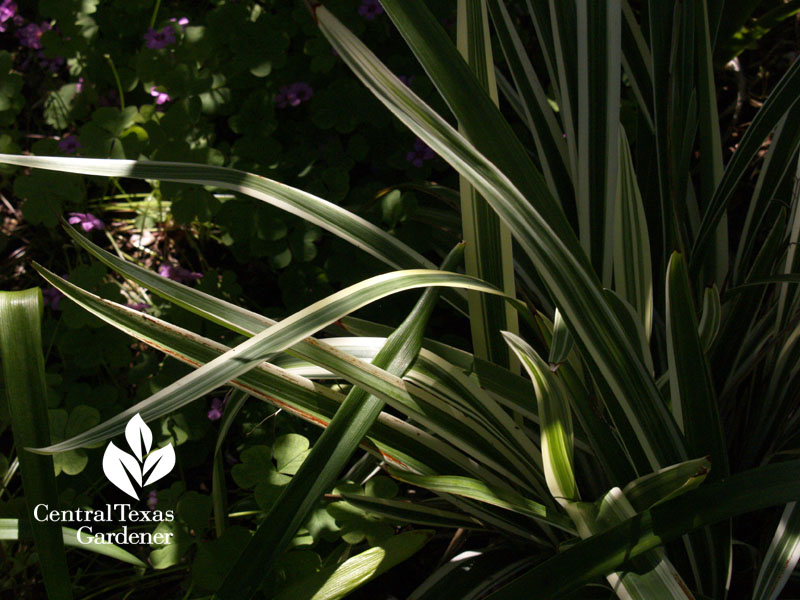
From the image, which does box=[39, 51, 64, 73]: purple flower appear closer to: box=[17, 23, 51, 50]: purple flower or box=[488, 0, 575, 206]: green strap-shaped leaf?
box=[17, 23, 51, 50]: purple flower

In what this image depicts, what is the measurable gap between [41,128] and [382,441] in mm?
1627

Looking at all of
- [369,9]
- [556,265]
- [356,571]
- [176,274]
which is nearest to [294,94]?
[369,9]

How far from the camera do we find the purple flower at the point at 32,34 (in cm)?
189

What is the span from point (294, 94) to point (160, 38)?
0.38 metres

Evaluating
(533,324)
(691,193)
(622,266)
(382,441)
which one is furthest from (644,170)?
(382,441)

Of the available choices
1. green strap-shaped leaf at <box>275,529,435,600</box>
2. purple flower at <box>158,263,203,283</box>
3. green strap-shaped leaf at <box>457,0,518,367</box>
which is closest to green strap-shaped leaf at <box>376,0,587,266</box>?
green strap-shaped leaf at <box>457,0,518,367</box>

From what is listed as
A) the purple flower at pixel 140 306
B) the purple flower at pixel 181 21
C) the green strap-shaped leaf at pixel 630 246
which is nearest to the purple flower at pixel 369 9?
the purple flower at pixel 181 21

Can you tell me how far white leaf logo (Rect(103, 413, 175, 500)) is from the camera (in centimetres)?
112

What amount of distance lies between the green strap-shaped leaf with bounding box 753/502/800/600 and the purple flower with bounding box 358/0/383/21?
127 centimetres

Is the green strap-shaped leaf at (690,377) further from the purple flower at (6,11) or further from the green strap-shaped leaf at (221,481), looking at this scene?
the purple flower at (6,11)

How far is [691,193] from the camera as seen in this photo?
134 centimetres

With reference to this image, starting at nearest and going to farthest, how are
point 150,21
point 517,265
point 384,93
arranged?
point 384,93 → point 517,265 → point 150,21

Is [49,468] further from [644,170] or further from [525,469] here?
[644,170]

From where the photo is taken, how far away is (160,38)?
1667 mm
